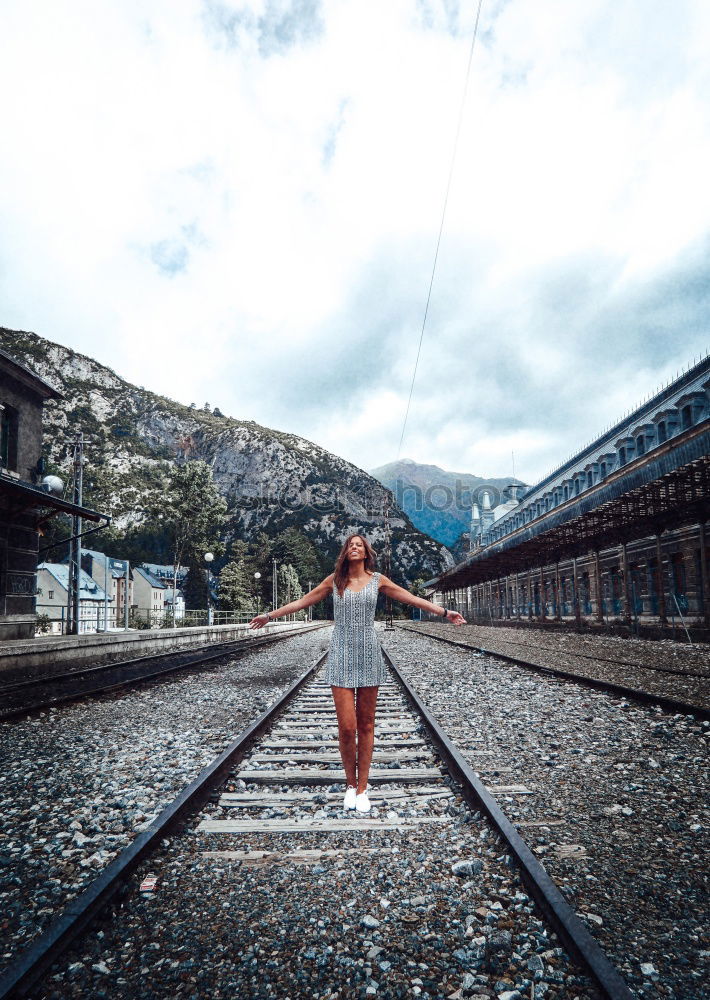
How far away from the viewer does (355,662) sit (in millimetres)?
4094

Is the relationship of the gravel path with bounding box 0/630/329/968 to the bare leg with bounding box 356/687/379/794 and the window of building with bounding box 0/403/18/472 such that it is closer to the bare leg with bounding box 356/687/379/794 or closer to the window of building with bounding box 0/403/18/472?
the bare leg with bounding box 356/687/379/794

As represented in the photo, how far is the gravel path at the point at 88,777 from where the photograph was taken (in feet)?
10.4

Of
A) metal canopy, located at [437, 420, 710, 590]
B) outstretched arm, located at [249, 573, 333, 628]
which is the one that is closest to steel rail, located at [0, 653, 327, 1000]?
outstretched arm, located at [249, 573, 333, 628]

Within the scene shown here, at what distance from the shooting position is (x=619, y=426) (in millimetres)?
38812

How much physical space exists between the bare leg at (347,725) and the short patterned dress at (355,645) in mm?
121

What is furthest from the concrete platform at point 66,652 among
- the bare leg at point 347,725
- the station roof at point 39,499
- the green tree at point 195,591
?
the green tree at point 195,591

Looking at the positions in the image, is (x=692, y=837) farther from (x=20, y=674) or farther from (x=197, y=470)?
(x=197, y=470)

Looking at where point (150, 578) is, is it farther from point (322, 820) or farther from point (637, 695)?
point (322, 820)

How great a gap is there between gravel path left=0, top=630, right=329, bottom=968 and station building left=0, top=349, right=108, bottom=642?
40.9 feet

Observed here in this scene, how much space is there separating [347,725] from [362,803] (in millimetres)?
532

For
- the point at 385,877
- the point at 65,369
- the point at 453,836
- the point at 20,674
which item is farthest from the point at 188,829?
the point at 65,369

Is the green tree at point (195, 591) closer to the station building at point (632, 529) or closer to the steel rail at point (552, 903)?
the station building at point (632, 529)

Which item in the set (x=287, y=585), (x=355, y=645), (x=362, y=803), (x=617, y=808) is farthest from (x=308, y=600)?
(x=287, y=585)

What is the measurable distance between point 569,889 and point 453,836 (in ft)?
2.78
